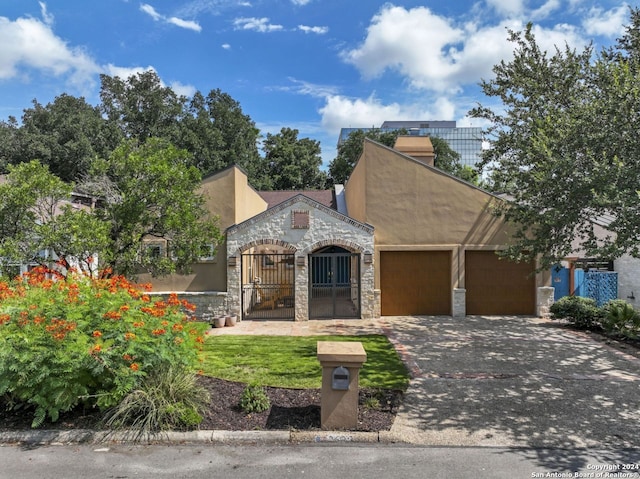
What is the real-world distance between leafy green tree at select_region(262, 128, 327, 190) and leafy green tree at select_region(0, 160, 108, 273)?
91.5ft

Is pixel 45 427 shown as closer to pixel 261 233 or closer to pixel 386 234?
pixel 261 233

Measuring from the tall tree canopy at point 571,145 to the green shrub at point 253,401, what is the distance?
22.8 ft

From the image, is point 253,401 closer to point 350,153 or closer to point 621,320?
point 621,320

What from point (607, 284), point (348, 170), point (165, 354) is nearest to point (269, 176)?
point (348, 170)

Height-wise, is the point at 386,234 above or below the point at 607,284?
above

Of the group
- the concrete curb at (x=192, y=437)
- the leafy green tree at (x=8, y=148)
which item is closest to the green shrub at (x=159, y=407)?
the concrete curb at (x=192, y=437)

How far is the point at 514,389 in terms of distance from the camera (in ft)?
23.9

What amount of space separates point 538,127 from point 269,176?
97.9 ft

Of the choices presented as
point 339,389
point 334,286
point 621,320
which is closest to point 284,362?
point 339,389

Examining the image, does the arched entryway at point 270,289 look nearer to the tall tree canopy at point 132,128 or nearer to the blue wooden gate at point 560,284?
the blue wooden gate at point 560,284

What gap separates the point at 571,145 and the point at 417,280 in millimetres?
7314

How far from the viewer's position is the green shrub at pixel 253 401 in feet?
20.0

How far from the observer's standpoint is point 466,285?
15148 mm

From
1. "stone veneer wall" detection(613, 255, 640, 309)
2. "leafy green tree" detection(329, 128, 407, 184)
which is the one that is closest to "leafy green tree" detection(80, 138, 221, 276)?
"stone veneer wall" detection(613, 255, 640, 309)
